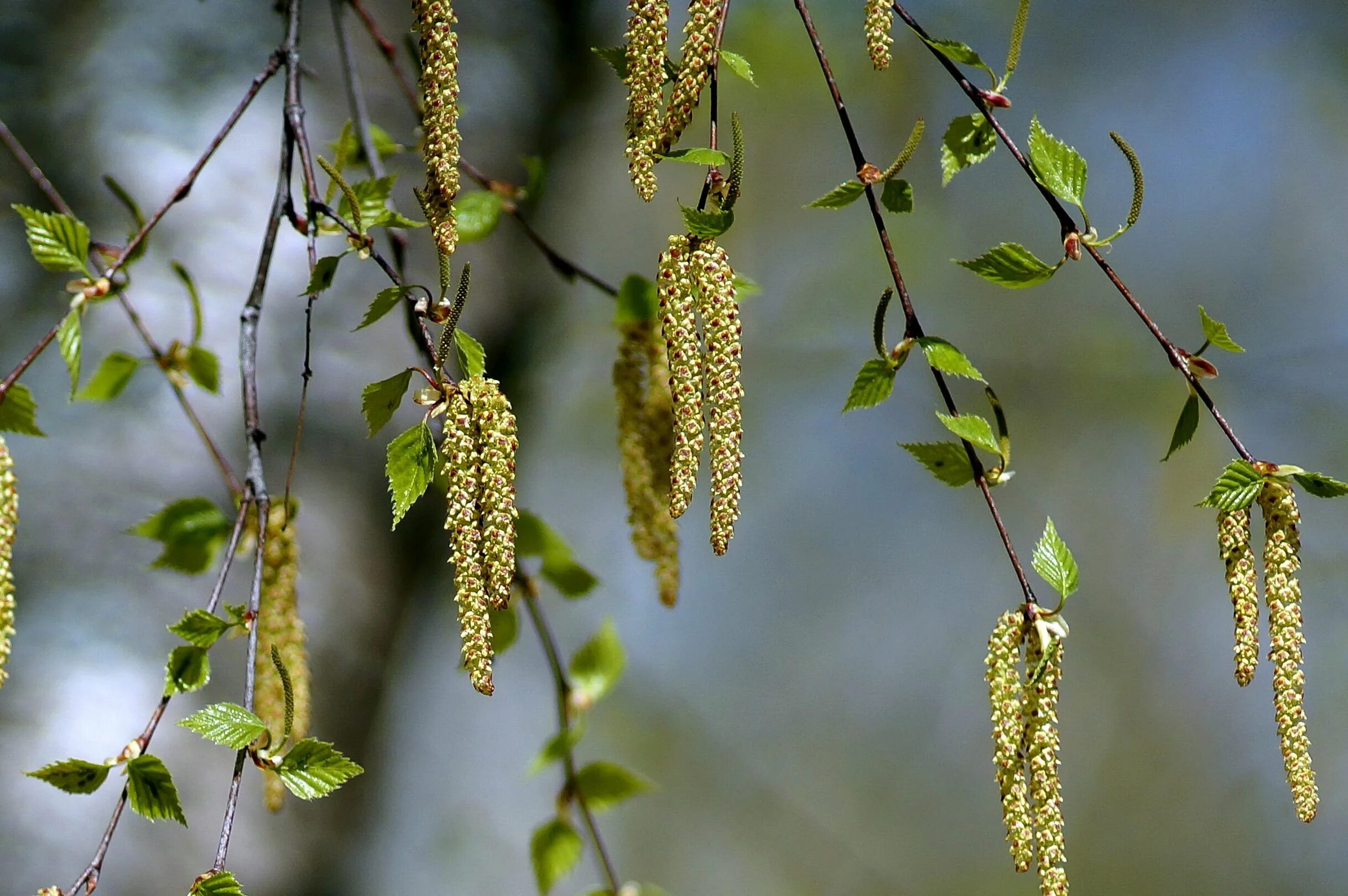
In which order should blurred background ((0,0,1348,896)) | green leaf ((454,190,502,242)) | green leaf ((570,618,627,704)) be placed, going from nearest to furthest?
green leaf ((454,190,502,242)) < green leaf ((570,618,627,704)) < blurred background ((0,0,1348,896))

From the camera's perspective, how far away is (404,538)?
982mm

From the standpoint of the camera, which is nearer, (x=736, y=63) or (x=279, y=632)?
(x=736, y=63)

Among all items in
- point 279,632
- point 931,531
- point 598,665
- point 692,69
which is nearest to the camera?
point 692,69

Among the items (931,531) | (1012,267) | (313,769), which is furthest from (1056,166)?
(931,531)

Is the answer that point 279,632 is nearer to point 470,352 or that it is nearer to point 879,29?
point 470,352

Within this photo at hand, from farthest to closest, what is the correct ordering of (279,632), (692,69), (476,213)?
1. (476,213)
2. (279,632)
3. (692,69)

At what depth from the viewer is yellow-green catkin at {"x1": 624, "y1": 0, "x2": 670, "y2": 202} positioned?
0.35 metres

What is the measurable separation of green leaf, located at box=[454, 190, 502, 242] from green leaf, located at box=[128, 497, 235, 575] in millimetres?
226

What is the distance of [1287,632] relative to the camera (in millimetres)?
402

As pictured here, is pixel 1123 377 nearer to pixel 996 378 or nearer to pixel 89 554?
pixel 996 378

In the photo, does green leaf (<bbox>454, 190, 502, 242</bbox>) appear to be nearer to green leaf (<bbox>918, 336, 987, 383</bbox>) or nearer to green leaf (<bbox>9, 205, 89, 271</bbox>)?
green leaf (<bbox>9, 205, 89, 271</bbox>)

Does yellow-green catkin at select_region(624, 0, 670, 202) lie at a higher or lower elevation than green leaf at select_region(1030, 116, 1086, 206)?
lower

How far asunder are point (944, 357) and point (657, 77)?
0.48ft

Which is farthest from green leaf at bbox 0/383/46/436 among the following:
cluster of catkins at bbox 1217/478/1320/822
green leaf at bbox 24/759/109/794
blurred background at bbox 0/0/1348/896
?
blurred background at bbox 0/0/1348/896
